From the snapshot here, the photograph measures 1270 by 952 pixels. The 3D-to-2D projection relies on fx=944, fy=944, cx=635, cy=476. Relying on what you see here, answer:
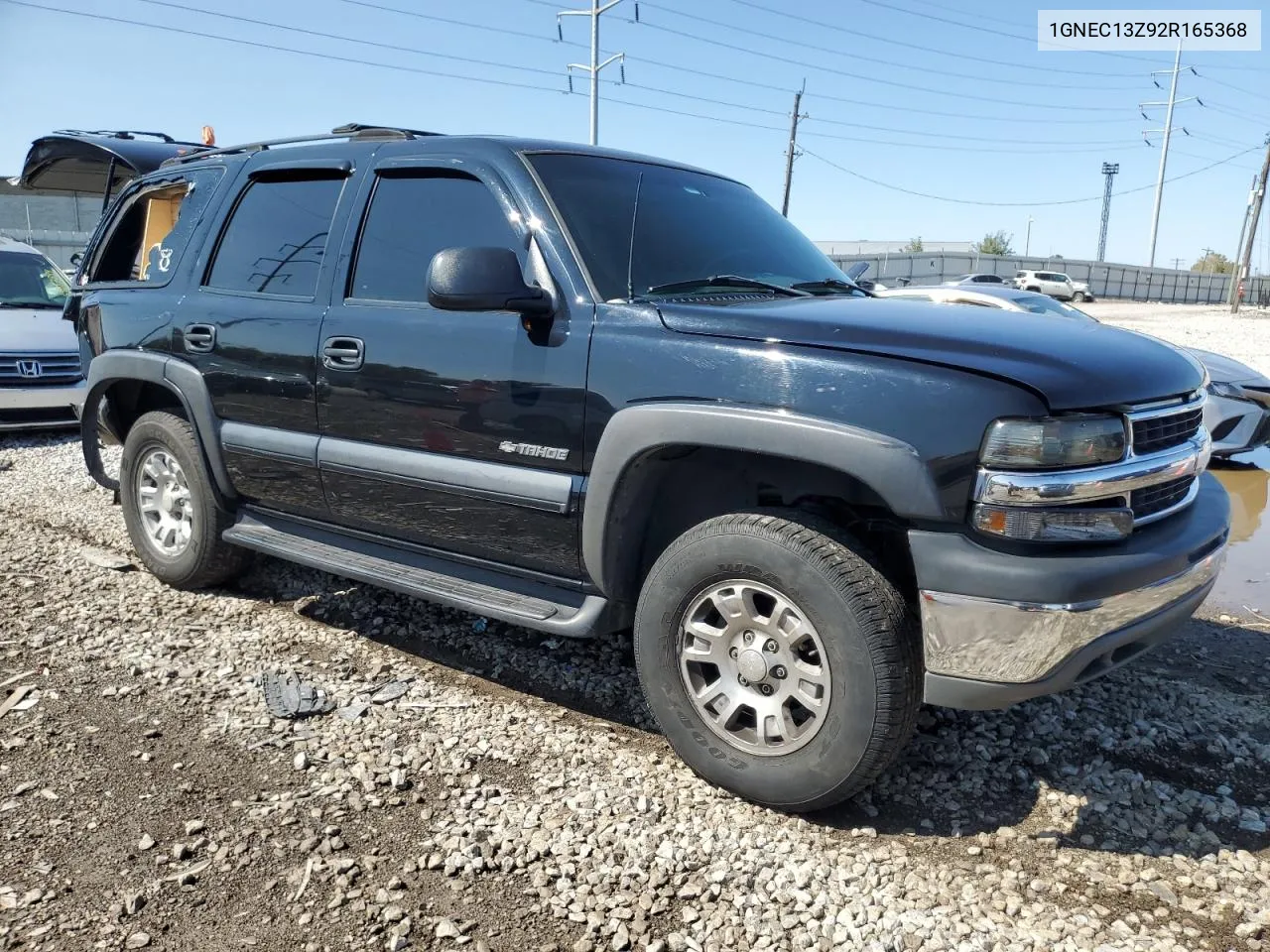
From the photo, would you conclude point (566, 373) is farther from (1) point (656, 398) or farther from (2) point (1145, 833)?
(2) point (1145, 833)

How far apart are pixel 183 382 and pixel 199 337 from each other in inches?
9.1

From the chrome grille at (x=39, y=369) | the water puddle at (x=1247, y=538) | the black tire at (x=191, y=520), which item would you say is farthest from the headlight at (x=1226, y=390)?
the chrome grille at (x=39, y=369)

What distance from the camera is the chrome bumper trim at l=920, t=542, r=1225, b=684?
236 centimetres

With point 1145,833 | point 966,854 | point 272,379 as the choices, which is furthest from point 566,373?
point 1145,833

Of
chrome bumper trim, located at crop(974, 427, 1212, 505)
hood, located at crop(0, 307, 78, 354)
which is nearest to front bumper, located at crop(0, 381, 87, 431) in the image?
hood, located at crop(0, 307, 78, 354)

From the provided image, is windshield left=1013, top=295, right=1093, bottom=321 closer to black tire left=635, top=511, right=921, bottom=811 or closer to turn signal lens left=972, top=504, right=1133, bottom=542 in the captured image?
turn signal lens left=972, top=504, right=1133, bottom=542

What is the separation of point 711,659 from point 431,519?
1.23m

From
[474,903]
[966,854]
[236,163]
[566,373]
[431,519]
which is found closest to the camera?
[474,903]

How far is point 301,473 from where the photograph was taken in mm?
3834

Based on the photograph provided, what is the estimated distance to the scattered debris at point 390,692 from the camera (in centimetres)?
352

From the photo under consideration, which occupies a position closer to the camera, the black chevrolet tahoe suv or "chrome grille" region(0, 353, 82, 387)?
the black chevrolet tahoe suv

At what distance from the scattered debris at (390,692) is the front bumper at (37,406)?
6240 millimetres

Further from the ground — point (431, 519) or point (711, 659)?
point (431, 519)

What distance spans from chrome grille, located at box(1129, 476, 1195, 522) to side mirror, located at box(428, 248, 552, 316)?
1.89 metres
